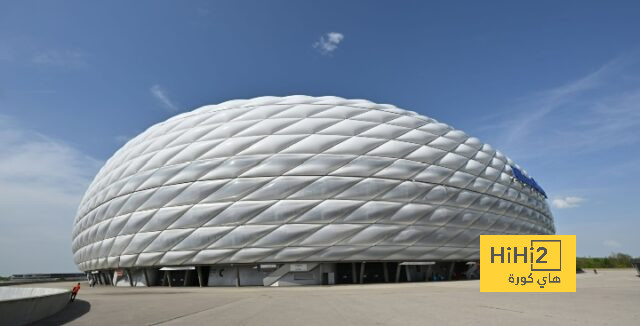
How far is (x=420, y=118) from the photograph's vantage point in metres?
32.2

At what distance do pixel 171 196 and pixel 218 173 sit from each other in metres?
3.64

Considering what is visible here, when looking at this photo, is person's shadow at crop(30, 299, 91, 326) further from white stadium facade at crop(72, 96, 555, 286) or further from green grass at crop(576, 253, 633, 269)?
green grass at crop(576, 253, 633, 269)

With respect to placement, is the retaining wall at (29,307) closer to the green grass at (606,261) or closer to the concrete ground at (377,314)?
the concrete ground at (377,314)

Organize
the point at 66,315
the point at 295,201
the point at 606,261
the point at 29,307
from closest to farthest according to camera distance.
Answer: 1. the point at 29,307
2. the point at 66,315
3. the point at 295,201
4. the point at 606,261

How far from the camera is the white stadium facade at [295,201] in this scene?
2462 centimetres

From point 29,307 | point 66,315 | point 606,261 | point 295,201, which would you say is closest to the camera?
point 29,307

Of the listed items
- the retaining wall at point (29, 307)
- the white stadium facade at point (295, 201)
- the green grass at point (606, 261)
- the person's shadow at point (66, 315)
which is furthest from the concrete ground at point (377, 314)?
the green grass at point (606, 261)

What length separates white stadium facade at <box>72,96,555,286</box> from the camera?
80.8ft

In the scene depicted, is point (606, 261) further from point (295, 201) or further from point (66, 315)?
point (66, 315)

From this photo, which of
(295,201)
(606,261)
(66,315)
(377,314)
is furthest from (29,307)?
(606,261)

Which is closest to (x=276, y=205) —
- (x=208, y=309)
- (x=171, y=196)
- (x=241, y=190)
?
(x=241, y=190)

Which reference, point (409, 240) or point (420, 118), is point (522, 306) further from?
point (420, 118)

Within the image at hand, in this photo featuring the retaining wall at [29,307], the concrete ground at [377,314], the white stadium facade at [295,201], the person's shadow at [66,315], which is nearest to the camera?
the concrete ground at [377,314]

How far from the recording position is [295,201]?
2483cm
